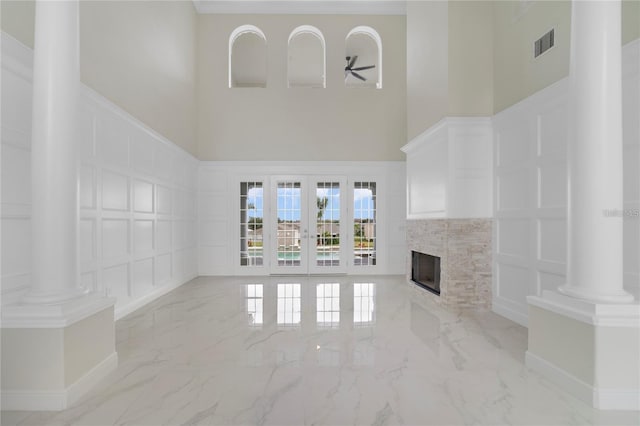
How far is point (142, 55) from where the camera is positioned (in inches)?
193

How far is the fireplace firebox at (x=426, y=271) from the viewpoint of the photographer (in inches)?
205

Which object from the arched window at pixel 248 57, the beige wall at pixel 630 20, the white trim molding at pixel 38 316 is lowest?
the white trim molding at pixel 38 316

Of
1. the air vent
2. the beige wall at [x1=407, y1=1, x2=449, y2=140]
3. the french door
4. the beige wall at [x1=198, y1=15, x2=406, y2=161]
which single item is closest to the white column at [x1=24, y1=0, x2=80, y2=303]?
the beige wall at [x1=407, y1=1, x2=449, y2=140]

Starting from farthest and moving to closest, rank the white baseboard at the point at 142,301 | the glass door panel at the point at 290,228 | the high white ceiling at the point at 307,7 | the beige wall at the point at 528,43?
1. the glass door panel at the point at 290,228
2. the high white ceiling at the point at 307,7
3. the white baseboard at the point at 142,301
4. the beige wall at the point at 528,43

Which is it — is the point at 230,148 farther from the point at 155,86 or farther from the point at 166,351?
the point at 166,351

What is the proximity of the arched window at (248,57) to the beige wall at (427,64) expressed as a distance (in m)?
3.51

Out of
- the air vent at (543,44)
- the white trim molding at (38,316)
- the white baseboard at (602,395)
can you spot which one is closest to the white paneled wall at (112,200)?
the white trim molding at (38,316)

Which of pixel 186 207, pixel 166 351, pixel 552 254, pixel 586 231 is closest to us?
pixel 586 231

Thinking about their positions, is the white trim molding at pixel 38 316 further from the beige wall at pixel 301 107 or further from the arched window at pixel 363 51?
the arched window at pixel 363 51

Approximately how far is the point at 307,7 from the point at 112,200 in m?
6.03

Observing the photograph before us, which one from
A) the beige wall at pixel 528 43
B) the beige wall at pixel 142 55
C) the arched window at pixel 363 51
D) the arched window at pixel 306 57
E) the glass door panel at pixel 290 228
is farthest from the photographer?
the arched window at pixel 306 57

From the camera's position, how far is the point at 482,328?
3.86 m

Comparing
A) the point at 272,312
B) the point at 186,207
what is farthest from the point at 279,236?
the point at 272,312

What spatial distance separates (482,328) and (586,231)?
1880 mm
